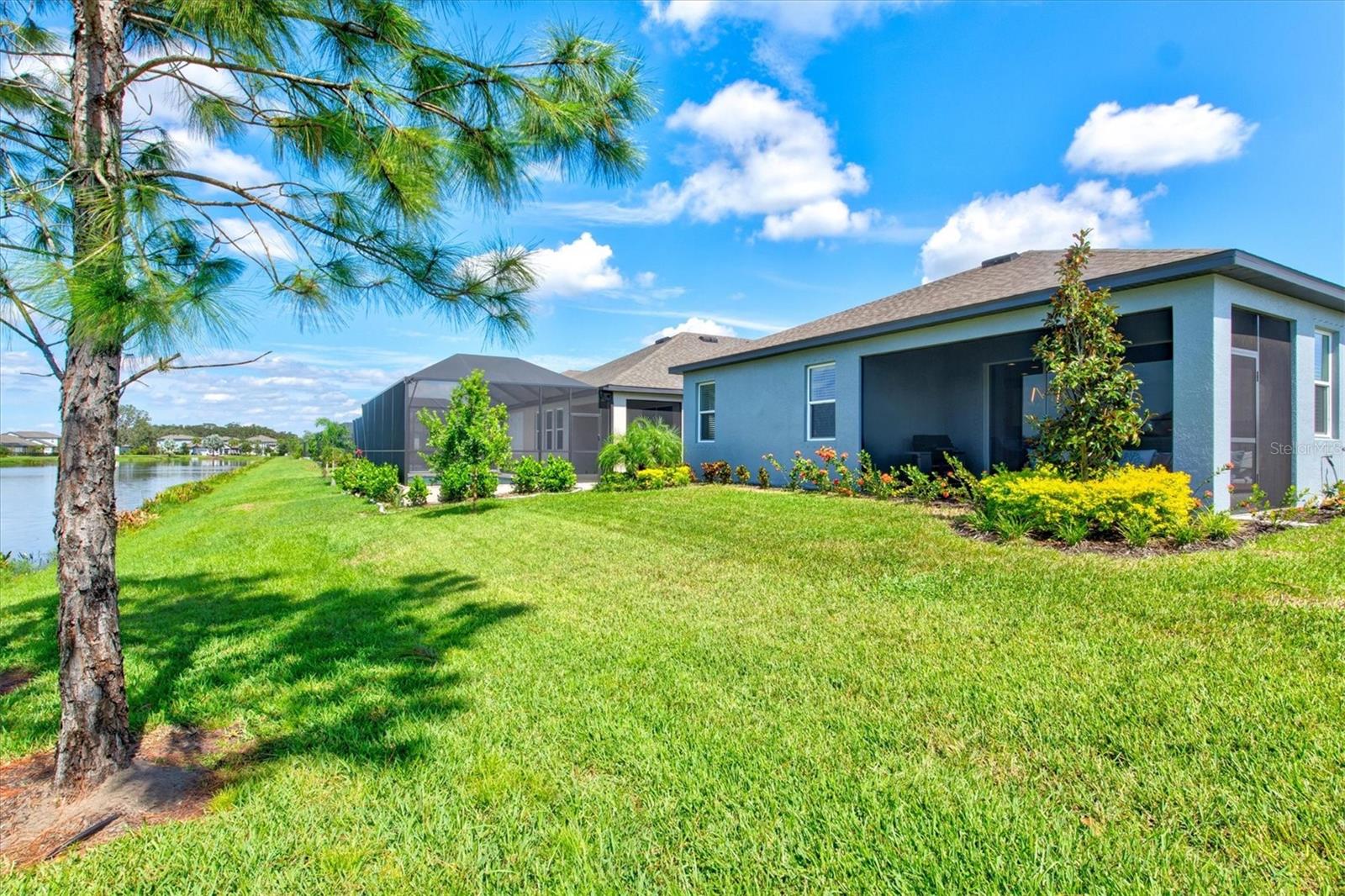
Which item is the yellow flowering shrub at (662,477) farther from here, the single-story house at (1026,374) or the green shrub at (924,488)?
the green shrub at (924,488)

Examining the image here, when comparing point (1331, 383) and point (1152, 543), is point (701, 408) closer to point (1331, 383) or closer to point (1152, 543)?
point (1152, 543)

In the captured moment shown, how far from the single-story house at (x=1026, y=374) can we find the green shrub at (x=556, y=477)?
3073 millimetres

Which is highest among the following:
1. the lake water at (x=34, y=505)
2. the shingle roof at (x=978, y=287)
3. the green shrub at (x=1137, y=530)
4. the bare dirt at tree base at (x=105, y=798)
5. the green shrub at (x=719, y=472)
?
the shingle roof at (x=978, y=287)

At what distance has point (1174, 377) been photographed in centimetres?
695

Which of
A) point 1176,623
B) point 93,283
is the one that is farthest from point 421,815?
point 1176,623

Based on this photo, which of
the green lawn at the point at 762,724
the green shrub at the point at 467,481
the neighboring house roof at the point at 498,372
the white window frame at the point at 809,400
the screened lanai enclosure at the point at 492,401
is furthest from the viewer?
the screened lanai enclosure at the point at 492,401

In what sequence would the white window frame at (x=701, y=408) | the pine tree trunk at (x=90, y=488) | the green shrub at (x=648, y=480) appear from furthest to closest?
the white window frame at (x=701, y=408)
the green shrub at (x=648, y=480)
the pine tree trunk at (x=90, y=488)

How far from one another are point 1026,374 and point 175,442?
284ft

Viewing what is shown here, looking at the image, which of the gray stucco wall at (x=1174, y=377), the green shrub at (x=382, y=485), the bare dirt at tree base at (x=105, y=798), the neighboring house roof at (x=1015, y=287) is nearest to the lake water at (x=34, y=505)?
the bare dirt at tree base at (x=105, y=798)

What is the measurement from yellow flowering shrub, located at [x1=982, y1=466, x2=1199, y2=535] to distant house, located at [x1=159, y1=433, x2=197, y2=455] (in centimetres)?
8016

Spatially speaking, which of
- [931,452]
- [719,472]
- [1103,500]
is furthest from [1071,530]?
[719,472]

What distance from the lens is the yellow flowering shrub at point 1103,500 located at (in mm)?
5918

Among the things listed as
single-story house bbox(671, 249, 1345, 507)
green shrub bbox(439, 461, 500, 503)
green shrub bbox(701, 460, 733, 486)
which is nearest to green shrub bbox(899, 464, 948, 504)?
single-story house bbox(671, 249, 1345, 507)

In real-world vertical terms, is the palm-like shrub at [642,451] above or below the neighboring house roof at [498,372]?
below
